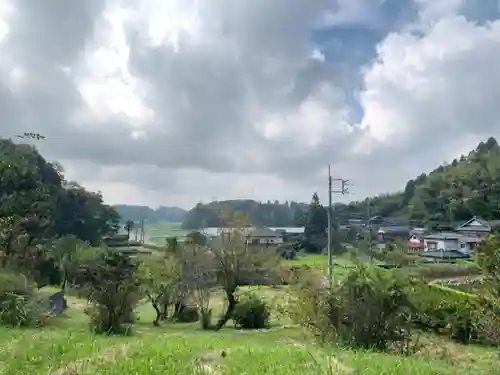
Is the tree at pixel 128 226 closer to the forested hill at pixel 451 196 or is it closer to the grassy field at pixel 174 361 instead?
the forested hill at pixel 451 196

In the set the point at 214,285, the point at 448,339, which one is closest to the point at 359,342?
the point at 448,339

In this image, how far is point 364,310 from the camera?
10.5 metres

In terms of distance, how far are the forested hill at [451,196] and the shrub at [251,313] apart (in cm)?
3105

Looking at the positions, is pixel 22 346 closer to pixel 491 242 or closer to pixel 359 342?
pixel 359 342

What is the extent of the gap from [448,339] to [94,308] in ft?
34.6

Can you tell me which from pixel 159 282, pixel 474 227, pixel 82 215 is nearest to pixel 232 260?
pixel 159 282

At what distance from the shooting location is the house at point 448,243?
42450mm

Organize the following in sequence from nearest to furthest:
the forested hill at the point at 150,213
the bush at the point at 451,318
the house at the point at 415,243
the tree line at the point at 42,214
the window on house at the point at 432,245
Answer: the bush at the point at 451,318, the tree line at the point at 42,214, the window on house at the point at 432,245, the house at the point at 415,243, the forested hill at the point at 150,213

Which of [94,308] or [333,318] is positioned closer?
[333,318]

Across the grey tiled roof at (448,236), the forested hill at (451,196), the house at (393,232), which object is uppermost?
the forested hill at (451,196)

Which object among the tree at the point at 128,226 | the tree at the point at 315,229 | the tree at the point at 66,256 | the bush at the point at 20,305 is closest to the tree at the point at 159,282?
the bush at the point at 20,305

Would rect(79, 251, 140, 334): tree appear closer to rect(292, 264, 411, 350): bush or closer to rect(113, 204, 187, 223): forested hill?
rect(292, 264, 411, 350): bush

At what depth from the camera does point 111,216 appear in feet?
153

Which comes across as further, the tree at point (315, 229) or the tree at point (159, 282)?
the tree at point (315, 229)
